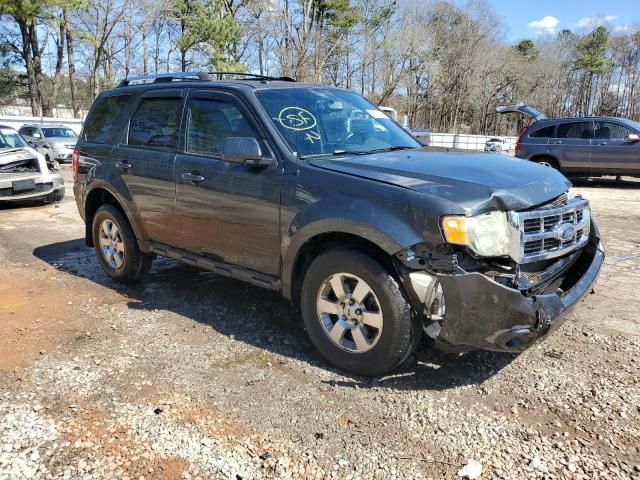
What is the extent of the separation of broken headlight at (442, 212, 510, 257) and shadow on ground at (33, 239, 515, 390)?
3.11 ft

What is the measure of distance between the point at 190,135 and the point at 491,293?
2.77 meters

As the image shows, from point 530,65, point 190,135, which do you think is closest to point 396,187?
point 190,135

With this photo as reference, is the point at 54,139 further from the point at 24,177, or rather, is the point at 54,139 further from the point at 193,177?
the point at 193,177

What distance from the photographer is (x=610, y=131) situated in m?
13.4

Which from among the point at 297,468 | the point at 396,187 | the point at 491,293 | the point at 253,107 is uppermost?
the point at 253,107

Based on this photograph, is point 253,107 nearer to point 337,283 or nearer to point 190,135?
point 190,135

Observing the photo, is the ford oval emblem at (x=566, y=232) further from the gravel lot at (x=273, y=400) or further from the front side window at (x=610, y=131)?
the front side window at (x=610, y=131)

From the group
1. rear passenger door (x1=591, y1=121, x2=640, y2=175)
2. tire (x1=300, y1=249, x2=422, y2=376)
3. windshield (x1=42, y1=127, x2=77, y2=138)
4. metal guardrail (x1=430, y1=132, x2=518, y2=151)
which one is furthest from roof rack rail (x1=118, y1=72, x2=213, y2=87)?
metal guardrail (x1=430, y1=132, x2=518, y2=151)

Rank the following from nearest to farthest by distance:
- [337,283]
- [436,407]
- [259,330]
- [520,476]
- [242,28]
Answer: [520,476] → [436,407] → [337,283] → [259,330] → [242,28]

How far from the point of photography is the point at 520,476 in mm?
2527

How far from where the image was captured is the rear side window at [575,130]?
13.6 metres

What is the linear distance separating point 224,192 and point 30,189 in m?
7.70

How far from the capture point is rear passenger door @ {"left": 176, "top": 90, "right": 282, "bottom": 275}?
12.5 ft

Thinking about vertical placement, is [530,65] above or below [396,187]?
above
